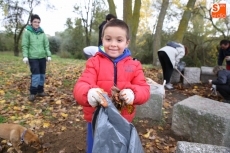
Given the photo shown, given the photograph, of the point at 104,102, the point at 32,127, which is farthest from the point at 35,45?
the point at 104,102

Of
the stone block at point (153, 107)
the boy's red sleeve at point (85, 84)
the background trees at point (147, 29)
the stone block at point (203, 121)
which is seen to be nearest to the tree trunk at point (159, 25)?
the background trees at point (147, 29)

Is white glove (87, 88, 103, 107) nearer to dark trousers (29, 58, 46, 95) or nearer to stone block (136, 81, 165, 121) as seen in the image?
stone block (136, 81, 165, 121)

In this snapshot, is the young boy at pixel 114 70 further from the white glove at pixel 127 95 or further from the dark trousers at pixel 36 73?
the dark trousers at pixel 36 73

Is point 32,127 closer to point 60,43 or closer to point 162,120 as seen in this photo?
point 162,120

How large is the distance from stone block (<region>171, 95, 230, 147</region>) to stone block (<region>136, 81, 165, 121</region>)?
1.52ft

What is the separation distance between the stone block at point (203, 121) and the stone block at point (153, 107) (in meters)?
0.46

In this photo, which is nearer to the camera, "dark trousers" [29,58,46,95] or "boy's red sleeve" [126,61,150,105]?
"boy's red sleeve" [126,61,150,105]

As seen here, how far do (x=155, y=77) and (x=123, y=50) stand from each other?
6176 mm

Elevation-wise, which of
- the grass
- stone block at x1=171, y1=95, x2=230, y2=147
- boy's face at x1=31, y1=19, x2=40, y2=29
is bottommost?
the grass

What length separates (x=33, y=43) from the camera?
4562mm

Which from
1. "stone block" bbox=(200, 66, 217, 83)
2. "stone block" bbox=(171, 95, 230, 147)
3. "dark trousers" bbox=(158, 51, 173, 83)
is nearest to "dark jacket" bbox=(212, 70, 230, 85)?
"dark trousers" bbox=(158, 51, 173, 83)

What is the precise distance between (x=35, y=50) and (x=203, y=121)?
3.61 meters

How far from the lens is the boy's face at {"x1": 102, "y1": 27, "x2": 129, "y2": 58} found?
1581mm

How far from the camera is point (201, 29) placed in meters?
15.8
